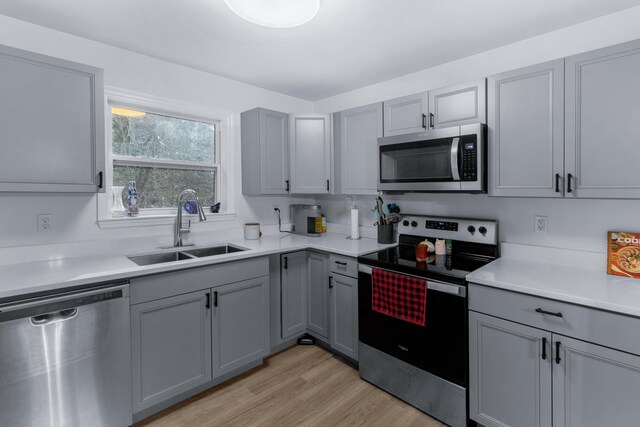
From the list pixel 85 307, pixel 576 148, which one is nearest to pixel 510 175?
pixel 576 148

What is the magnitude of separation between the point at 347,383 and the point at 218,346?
94cm

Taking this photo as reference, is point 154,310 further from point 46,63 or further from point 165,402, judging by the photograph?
point 46,63

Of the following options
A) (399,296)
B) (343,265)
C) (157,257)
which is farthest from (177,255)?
(399,296)

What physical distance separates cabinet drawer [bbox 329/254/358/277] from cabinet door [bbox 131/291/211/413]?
95 centimetres

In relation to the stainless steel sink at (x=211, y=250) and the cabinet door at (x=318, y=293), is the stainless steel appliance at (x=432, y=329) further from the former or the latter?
the stainless steel sink at (x=211, y=250)

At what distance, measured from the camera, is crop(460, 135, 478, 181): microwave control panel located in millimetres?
1997

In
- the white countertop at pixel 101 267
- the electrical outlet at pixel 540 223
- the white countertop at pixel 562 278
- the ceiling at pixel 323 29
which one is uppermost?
the ceiling at pixel 323 29

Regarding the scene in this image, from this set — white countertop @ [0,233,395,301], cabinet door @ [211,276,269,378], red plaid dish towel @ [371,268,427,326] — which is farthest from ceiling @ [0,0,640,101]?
cabinet door @ [211,276,269,378]

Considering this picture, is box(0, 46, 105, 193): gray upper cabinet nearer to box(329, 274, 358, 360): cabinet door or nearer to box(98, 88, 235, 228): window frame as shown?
box(98, 88, 235, 228): window frame

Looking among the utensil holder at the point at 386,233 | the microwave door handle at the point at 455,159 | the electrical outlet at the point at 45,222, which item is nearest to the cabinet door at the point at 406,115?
the microwave door handle at the point at 455,159

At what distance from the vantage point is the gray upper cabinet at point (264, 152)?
9.51 feet

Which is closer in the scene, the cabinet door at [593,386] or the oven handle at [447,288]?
the cabinet door at [593,386]

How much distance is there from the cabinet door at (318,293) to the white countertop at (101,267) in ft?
0.40

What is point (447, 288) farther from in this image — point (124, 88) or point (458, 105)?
point (124, 88)
